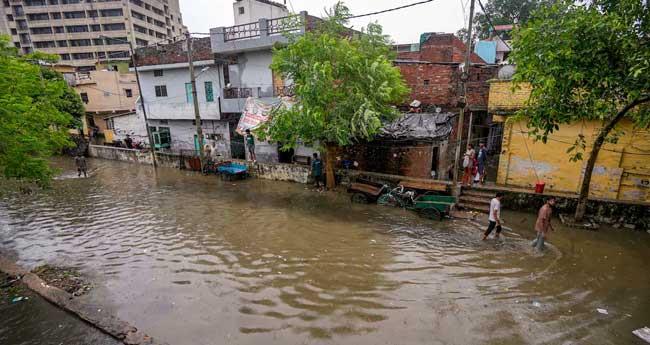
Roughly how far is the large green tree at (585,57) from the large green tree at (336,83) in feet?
15.8

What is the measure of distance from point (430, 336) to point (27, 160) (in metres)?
11.3

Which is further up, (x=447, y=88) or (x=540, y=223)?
(x=447, y=88)

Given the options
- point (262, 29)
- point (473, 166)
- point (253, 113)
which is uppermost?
point (262, 29)

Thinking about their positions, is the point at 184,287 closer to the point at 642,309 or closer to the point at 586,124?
the point at 642,309

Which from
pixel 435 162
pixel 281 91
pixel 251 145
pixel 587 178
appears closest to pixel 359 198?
pixel 435 162

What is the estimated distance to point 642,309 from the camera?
6.54 metres

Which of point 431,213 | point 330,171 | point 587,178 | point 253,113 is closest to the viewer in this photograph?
point 587,178

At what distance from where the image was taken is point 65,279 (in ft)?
26.5

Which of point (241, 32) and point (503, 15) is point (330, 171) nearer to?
point (241, 32)

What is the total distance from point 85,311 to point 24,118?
5935mm

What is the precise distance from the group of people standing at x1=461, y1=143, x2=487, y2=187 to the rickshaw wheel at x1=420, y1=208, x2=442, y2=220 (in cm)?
269

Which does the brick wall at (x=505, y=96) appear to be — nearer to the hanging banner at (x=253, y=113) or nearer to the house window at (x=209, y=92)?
the hanging banner at (x=253, y=113)

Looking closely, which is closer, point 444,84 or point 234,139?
point 444,84

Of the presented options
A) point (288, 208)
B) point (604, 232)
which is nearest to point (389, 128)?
point (288, 208)
